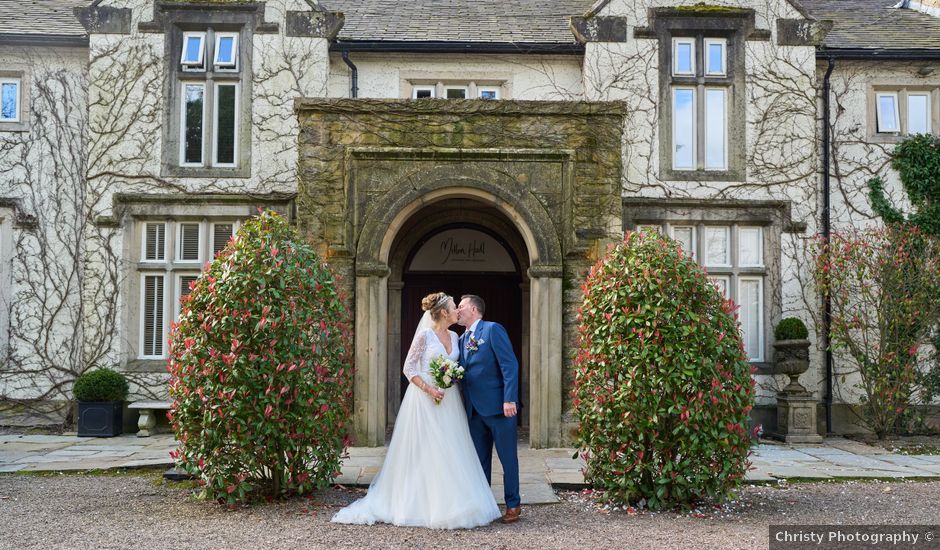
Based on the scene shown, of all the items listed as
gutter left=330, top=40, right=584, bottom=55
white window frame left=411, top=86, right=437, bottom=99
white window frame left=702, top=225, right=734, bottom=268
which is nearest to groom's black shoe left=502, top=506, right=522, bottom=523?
white window frame left=702, top=225, right=734, bottom=268

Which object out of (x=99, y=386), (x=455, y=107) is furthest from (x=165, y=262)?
(x=455, y=107)

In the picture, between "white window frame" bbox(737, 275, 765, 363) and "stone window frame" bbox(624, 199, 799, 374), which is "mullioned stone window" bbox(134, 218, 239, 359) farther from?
"white window frame" bbox(737, 275, 765, 363)

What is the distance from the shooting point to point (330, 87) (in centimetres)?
1245

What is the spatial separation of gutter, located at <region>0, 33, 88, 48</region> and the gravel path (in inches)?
283

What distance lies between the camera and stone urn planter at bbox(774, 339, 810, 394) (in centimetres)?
1140

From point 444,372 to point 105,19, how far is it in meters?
8.73

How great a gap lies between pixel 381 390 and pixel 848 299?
6758 millimetres

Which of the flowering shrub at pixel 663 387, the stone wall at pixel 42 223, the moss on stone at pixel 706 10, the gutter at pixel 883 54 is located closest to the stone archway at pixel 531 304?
the flowering shrub at pixel 663 387

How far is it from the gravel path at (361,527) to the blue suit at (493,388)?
626 millimetres

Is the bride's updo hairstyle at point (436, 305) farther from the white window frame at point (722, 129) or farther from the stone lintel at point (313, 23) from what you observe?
the white window frame at point (722, 129)

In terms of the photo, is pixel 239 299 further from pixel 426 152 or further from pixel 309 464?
pixel 426 152

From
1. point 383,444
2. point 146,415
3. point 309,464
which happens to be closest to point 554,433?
point 383,444

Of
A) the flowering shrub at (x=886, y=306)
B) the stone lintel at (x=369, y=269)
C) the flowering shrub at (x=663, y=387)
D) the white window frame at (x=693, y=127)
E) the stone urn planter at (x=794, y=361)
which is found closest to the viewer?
the flowering shrub at (x=663, y=387)

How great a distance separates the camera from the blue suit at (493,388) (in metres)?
6.48
